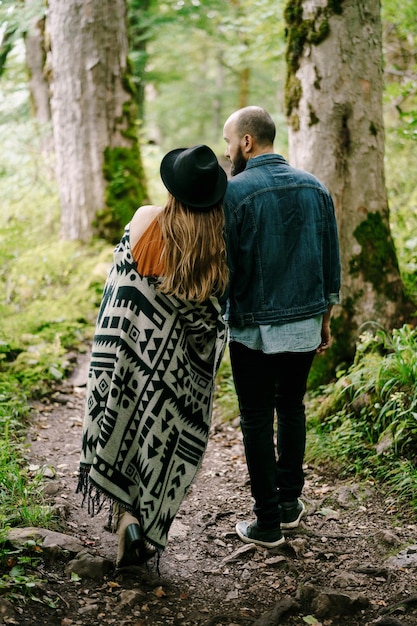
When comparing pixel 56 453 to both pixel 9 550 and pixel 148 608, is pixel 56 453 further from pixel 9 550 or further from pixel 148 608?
pixel 148 608

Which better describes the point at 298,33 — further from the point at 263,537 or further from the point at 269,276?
the point at 263,537

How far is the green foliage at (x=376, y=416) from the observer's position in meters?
3.98

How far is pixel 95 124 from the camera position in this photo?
830 cm

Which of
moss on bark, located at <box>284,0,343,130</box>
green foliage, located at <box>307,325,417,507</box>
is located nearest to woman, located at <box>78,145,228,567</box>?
green foliage, located at <box>307,325,417,507</box>

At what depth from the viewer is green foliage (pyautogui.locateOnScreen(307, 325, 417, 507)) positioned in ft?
13.1

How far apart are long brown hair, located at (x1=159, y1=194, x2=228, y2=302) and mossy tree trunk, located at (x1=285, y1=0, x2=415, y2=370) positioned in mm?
2400

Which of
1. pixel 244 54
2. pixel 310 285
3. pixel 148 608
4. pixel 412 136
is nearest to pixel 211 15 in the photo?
pixel 244 54

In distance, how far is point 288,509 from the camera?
141 inches

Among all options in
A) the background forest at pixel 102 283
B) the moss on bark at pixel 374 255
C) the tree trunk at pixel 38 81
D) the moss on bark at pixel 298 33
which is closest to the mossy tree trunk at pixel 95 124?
the background forest at pixel 102 283

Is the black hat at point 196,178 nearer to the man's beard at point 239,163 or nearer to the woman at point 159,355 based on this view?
the woman at point 159,355

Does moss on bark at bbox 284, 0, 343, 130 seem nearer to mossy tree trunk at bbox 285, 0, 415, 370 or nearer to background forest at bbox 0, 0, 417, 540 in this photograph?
mossy tree trunk at bbox 285, 0, 415, 370

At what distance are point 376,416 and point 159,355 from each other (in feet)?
6.92

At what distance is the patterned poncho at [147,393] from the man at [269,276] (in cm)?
22

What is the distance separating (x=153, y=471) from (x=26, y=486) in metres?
1.07
